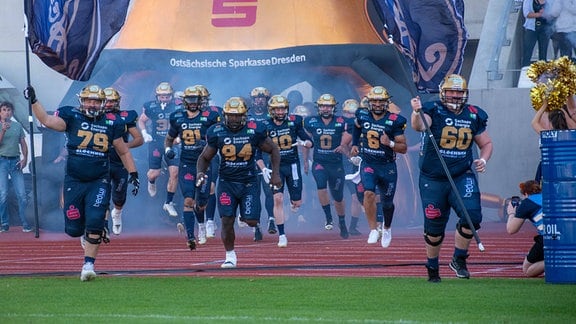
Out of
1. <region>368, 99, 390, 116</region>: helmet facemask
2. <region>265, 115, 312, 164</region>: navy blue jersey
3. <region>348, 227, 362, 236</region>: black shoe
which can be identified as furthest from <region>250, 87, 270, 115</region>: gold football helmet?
<region>368, 99, 390, 116</region>: helmet facemask

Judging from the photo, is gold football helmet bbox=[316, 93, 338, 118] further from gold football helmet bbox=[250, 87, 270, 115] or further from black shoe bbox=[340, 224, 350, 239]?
black shoe bbox=[340, 224, 350, 239]

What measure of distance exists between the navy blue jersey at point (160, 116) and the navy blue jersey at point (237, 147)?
6.07m

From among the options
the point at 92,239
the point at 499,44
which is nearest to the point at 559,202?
the point at 92,239

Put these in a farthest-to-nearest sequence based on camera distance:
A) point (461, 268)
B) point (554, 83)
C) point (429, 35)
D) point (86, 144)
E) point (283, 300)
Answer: point (429, 35)
point (86, 144)
point (461, 268)
point (554, 83)
point (283, 300)

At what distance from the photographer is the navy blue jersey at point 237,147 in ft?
50.0

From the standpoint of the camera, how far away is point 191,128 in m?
18.6

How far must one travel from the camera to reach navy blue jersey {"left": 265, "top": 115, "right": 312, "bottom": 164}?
19844 millimetres

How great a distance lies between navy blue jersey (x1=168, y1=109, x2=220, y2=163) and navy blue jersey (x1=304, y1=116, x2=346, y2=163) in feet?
8.97

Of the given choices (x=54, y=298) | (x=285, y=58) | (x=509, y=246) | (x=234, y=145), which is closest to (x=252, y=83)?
(x=285, y=58)

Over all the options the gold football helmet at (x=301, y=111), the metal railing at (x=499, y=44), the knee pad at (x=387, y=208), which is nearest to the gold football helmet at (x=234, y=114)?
the knee pad at (x=387, y=208)

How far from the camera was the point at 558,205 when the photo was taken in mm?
12562

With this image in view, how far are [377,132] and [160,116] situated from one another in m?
4.33

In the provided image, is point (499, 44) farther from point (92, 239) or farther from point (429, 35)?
point (92, 239)

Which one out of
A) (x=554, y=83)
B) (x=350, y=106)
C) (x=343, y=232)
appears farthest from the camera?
(x=350, y=106)
